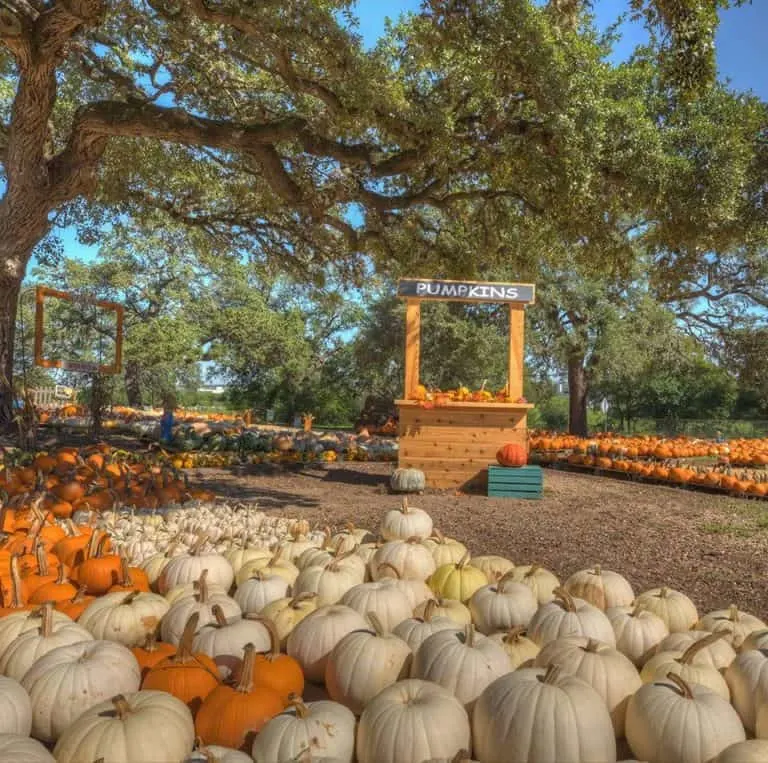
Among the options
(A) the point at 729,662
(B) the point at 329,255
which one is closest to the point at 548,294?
(B) the point at 329,255

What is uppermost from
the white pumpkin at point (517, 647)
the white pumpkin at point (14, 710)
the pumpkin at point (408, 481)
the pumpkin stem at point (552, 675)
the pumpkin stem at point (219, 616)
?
the pumpkin stem at point (552, 675)

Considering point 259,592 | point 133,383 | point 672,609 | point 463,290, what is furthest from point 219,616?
point 133,383

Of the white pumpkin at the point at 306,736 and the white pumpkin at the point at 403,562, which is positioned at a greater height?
the white pumpkin at the point at 403,562

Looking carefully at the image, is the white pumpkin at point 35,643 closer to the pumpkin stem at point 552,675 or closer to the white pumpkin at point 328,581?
the white pumpkin at point 328,581

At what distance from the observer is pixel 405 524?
4.80 meters

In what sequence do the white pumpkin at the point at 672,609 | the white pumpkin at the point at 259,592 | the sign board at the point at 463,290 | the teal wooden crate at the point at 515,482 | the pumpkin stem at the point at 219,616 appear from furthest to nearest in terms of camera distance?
the sign board at the point at 463,290 < the teal wooden crate at the point at 515,482 < the white pumpkin at the point at 259,592 < the white pumpkin at the point at 672,609 < the pumpkin stem at the point at 219,616

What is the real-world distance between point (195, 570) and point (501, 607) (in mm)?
1536

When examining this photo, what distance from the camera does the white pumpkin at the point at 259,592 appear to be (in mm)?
3045

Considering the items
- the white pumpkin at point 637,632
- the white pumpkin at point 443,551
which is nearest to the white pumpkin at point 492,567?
the white pumpkin at point 443,551

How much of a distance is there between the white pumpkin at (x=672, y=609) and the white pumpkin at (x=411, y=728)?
1420 mm

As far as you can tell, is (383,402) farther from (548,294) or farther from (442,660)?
(442,660)

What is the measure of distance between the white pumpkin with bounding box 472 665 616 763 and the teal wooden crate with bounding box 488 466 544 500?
811cm

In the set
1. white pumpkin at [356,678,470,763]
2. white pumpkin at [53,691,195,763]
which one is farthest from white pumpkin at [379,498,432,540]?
white pumpkin at [53,691,195,763]

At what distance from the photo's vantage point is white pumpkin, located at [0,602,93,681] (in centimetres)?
230
